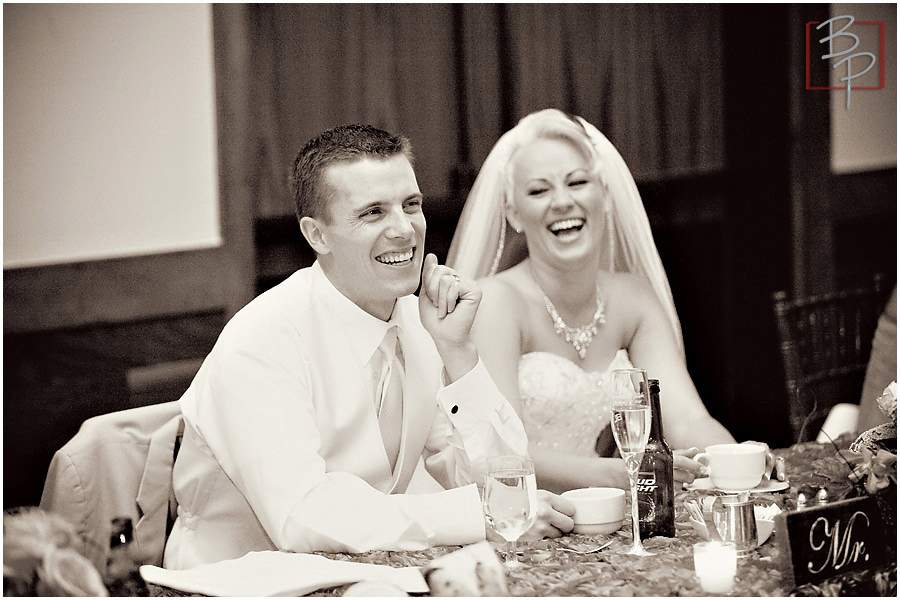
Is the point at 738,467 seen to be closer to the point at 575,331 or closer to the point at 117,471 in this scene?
the point at 575,331

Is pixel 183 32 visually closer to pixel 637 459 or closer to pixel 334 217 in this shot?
pixel 334 217

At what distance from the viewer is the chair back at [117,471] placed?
2010 millimetres

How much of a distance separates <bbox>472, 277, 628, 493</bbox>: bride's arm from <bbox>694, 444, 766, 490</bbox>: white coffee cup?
457mm

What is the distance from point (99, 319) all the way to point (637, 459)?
56.9 inches

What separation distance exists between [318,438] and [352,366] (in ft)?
0.98

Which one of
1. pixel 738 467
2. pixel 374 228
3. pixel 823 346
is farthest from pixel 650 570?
pixel 823 346

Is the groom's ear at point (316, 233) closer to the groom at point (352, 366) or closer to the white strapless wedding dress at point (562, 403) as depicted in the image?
the groom at point (352, 366)

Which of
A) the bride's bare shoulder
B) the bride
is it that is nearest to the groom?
the bride

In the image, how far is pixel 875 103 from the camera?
3.17m

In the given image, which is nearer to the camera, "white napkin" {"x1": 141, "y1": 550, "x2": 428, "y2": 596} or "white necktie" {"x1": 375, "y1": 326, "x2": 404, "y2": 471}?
"white napkin" {"x1": 141, "y1": 550, "x2": 428, "y2": 596}

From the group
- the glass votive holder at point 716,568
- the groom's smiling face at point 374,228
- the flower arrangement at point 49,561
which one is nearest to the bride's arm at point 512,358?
the groom's smiling face at point 374,228

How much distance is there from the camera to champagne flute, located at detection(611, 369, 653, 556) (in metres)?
1.69

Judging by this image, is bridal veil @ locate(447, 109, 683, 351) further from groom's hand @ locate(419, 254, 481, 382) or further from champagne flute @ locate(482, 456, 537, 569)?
champagne flute @ locate(482, 456, 537, 569)

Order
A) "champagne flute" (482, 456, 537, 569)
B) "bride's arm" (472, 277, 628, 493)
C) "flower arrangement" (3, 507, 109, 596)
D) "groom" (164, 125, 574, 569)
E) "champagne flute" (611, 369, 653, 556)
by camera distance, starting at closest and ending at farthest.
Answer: "flower arrangement" (3, 507, 109, 596), "champagne flute" (482, 456, 537, 569), "champagne flute" (611, 369, 653, 556), "groom" (164, 125, 574, 569), "bride's arm" (472, 277, 628, 493)
